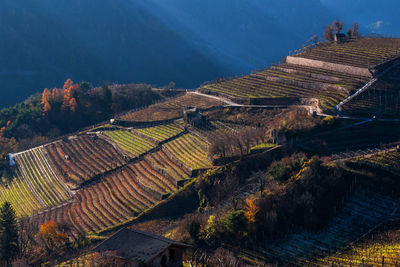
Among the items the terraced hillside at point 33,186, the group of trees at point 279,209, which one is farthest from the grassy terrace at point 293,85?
the terraced hillside at point 33,186

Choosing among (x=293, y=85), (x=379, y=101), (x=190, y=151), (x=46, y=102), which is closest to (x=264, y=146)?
(x=190, y=151)

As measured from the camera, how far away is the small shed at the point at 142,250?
2525 cm

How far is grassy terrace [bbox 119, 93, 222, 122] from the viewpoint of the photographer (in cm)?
6462

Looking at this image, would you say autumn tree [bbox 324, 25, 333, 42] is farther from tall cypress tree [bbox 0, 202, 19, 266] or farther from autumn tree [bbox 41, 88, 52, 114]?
tall cypress tree [bbox 0, 202, 19, 266]

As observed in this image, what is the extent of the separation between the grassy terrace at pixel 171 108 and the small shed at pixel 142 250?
36433 mm

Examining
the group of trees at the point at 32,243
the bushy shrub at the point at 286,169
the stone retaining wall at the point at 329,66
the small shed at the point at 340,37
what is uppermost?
the small shed at the point at 340,37

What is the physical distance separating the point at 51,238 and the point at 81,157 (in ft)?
69.5

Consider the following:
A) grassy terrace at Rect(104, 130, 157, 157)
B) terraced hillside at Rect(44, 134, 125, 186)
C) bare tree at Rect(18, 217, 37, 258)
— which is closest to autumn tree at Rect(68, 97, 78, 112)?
Result: terraced hillside at Rect(44, 134, 125, 186)

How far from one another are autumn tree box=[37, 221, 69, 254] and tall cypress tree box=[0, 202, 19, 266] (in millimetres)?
2358

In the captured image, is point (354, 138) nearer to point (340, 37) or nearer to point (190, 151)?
point (190, 151)

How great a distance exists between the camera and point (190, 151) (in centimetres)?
5225

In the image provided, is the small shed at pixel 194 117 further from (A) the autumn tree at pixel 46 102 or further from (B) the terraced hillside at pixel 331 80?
(A) the autumn tree at pixel 46 102

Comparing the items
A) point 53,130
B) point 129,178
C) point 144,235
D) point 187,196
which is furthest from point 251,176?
point 53,130

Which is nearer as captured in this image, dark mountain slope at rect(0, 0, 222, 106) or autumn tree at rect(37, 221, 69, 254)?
autumn tree at rect(37, 221, 69, 254)
